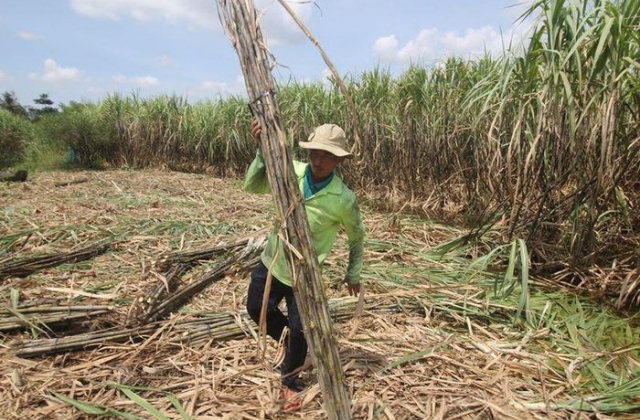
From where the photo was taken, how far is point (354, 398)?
199 centimetres

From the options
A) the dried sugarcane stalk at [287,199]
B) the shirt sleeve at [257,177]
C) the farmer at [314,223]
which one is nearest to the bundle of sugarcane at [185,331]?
the farmer at [314,223]

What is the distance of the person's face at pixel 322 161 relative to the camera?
1.76 meters

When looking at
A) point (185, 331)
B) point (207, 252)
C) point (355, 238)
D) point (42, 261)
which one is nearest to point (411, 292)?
point (355, 238)

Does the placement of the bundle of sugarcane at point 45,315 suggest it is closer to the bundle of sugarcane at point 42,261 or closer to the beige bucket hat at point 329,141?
the bundle of sugarcane at point 42,261

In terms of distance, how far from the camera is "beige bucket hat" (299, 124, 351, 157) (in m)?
1.71

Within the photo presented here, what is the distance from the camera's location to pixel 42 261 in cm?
336

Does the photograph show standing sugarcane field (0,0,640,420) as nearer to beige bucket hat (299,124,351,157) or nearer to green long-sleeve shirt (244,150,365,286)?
beige bucket hat (299,124,351,157)

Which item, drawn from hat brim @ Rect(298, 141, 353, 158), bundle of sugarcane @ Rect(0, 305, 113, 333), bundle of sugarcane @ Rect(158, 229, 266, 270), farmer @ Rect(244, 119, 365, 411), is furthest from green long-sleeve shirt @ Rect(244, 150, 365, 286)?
bundle of sugarcane @ Rect(158, 229, 266, 270)

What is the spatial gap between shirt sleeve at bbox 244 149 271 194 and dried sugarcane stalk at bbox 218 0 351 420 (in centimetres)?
39

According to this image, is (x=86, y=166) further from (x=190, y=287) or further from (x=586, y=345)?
(x=586, y=345)

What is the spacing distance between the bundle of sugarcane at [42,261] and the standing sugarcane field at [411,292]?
0.02m

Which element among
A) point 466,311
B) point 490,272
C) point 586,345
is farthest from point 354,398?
point 490,272

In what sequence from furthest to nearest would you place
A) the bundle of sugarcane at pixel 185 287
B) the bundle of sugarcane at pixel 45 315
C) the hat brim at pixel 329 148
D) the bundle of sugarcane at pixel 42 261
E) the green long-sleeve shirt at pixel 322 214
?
the bundle of sugarcane at pixel 42 261, the bundle of sugarcane at pixel 185 287, the bundle of sugarcane at pixel 45 315, the green long-sleeve shirt at pixel 322 214, the hat brim at pixel 329 148

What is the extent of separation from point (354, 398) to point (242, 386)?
56 cm
